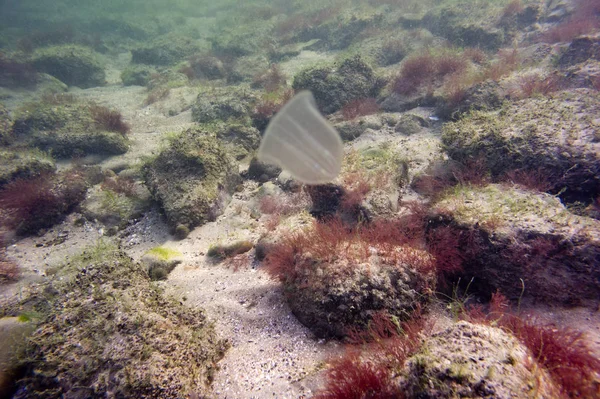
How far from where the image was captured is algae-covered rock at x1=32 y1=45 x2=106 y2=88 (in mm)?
16938

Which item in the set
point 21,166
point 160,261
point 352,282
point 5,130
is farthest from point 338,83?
point 5,130

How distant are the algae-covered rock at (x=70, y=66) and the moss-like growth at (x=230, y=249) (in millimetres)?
18739

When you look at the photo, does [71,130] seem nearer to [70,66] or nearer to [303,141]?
[303,141]

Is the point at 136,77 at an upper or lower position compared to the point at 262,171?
upper

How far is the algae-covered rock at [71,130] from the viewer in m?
9.05

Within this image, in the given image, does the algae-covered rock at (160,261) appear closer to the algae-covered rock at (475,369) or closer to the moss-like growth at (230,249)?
the moss-like growth at (230,249)

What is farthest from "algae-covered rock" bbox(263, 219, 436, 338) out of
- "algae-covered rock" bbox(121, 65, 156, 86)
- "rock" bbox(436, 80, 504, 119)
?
"algae-covered rock" bbox(121, 65, 156, 86)

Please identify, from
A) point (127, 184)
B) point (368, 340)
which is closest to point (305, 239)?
point (368, 340)

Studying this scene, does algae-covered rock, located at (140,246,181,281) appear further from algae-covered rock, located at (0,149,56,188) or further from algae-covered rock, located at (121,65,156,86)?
algae-covered rock, located at (121,65,156,86)

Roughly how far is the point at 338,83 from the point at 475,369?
9362 mm

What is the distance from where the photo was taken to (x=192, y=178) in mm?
5988

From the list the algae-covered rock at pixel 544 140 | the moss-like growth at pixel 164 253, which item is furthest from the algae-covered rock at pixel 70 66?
the algae-covered rock at pixel 544 140

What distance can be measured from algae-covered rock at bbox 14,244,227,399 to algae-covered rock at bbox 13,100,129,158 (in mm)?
7566

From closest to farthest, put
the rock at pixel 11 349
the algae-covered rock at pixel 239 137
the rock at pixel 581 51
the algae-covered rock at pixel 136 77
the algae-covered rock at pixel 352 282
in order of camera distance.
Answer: the rock at pixel 11 349 < the algae-covered rock at pixel 352 282 < the algae-covered rock at pixel 239 137 < the rock at pixel 581 51 < the algae-covered rock at pixel 136 77
